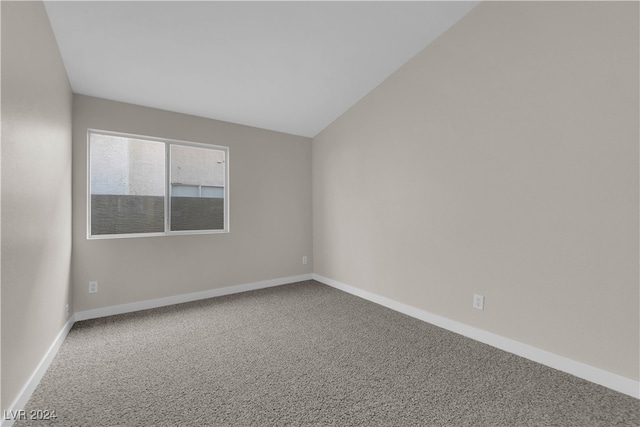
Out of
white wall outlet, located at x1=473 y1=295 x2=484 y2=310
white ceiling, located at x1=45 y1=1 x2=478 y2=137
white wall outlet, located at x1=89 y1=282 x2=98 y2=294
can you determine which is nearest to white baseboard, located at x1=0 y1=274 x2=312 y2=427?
white wall outlet, located at x1=89 y1=282 x2=98 y2=294

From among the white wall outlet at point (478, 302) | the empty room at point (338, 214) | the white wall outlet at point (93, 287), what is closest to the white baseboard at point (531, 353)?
the empty room at point (338, 214)

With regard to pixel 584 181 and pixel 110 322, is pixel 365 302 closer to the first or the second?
pixel 584 181

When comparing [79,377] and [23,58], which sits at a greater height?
[23,58]

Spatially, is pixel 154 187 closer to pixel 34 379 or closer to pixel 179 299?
pixel 179 299

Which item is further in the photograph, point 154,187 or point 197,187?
point 197,187

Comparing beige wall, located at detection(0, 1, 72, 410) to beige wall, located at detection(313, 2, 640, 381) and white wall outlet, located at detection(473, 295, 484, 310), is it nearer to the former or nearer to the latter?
beige wall, located at detection(313, 2, 640, 381)

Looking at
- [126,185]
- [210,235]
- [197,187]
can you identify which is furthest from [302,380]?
[126,185]

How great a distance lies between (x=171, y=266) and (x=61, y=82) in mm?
2072

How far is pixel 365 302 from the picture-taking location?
139 inches

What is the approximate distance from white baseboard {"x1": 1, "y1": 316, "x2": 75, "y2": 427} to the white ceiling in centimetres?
235

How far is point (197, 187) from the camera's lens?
3725 millimetres

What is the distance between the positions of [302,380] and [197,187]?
2.76 m

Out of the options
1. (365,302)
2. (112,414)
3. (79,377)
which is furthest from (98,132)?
(365,302)

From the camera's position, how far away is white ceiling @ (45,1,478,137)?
2.18m
